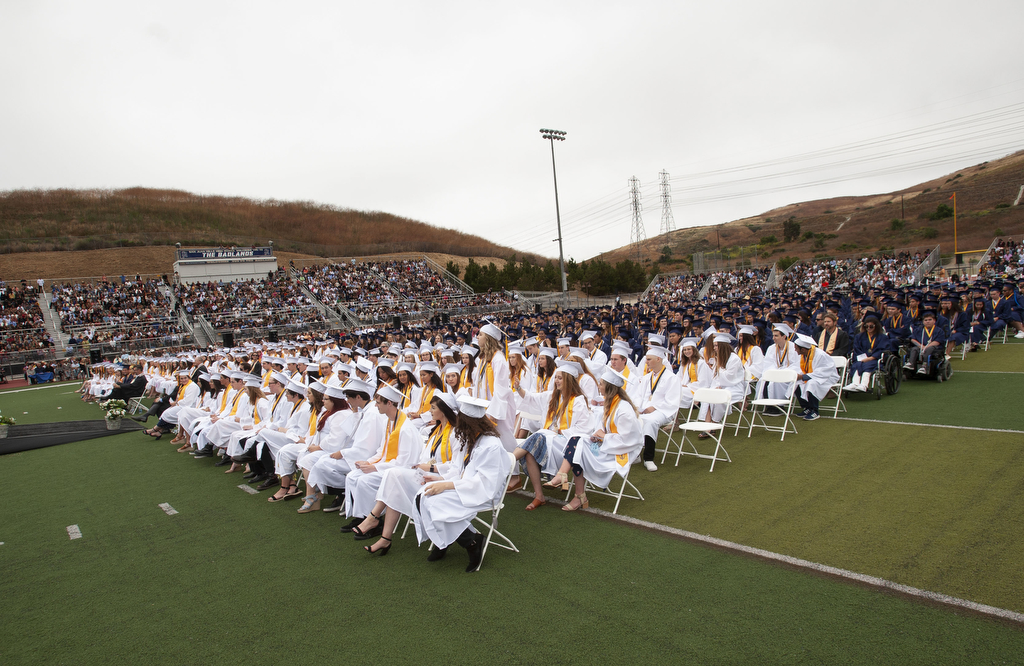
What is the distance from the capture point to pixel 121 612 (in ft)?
14.2

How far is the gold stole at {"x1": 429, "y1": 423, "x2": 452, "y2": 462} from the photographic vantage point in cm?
512

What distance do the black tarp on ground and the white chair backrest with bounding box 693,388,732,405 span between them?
12001 millimetres

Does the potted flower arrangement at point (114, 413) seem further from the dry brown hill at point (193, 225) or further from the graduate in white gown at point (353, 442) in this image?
the dry brown hill at point (193, 225)

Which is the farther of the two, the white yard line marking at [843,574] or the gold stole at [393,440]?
the gold stole at [393,440]

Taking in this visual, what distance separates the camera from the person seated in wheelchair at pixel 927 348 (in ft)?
32.9

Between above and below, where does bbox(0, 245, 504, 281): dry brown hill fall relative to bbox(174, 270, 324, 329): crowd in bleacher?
above

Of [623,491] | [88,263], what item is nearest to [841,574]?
[623,491]

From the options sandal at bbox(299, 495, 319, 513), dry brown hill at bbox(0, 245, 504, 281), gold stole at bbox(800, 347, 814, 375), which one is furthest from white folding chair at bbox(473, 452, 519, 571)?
dry brown hill at bbox(0, 245, 504, 281)

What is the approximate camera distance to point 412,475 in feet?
16.7

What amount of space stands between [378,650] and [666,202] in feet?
301

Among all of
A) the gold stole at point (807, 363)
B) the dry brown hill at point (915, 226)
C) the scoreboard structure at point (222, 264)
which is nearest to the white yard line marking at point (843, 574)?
the gold stole at point (807, 363)

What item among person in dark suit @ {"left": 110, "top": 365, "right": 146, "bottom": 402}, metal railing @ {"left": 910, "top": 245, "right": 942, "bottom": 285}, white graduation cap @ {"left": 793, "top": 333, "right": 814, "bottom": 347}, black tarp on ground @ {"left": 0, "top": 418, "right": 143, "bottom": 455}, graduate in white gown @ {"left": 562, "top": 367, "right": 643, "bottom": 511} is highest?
metal railing @ {"left": 910, "top": 245, "right": 942, "bottom": 285}

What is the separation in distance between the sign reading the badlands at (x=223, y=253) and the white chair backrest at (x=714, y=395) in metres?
42.8

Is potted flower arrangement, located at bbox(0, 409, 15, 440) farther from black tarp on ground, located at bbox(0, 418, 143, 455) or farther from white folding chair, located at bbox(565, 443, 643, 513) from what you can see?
white folding chair, located at bbox(565, 443, 643, 513)
